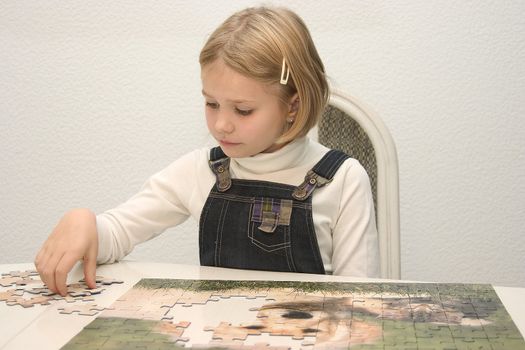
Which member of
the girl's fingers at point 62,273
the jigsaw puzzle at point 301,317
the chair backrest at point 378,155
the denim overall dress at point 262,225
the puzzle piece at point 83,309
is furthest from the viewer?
the chair backrest at point 378,155

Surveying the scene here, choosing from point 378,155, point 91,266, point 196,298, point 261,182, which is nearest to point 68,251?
point 91,266

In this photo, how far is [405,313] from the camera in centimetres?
98

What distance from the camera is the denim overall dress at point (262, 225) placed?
1411 mm

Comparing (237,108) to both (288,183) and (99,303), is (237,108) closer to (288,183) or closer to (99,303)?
Answer: (288,183)

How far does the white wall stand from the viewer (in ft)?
8.06

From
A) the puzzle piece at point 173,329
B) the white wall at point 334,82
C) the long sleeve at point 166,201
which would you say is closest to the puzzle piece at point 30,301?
the puzzle piece at point 173,329

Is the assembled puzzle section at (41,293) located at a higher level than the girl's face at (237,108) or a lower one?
lower

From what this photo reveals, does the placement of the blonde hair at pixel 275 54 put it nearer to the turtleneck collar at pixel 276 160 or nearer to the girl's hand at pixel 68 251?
the turtleneck collar at pixel 276 160

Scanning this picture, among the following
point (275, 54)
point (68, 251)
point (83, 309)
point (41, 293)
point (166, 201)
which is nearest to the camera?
point (83, 309)

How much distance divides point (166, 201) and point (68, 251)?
1.03ft

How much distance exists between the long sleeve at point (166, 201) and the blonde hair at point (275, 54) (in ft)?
0.67

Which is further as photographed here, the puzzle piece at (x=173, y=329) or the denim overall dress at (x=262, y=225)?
the denim overall dress at (x=262, y=225)

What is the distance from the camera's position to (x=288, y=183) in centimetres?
145

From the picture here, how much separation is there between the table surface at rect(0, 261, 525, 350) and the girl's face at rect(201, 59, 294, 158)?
Answer: 0.23 m
